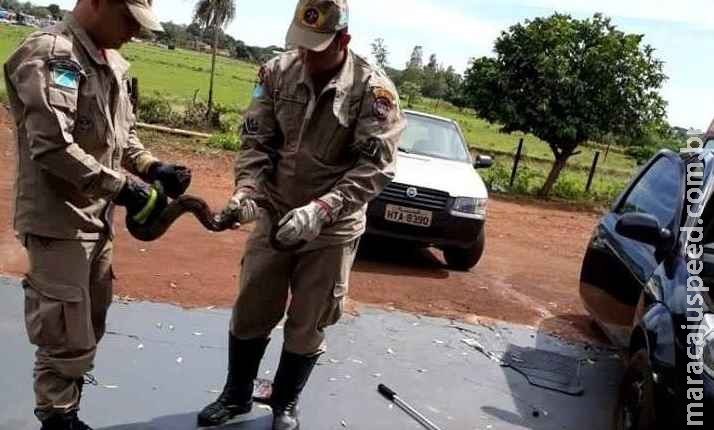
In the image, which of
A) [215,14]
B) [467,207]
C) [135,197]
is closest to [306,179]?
[135,197]

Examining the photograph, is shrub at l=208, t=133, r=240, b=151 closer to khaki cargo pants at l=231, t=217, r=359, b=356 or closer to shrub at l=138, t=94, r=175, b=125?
shrub at l=138, t=94, r=175, b=125

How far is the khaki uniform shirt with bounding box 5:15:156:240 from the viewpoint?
7.60ft

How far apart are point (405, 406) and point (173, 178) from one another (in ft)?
5.36

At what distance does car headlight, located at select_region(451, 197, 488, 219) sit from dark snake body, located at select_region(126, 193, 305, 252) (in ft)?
12.5

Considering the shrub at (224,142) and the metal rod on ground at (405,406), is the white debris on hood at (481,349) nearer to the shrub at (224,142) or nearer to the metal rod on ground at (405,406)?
the metal rod on ground at (405,406)

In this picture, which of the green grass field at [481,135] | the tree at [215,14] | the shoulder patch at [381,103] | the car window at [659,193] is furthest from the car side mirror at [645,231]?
the tree at [215,14]

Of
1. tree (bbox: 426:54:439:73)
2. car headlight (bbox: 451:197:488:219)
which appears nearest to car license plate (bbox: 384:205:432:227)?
car headlight (bbox: 451:197:488:219)

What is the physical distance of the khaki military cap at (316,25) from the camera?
2793 mm

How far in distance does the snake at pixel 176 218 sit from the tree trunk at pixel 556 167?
11180mm

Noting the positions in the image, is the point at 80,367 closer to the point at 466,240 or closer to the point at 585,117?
the point at 466,240

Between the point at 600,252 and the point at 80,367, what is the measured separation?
3220mm

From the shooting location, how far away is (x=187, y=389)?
11.3ft

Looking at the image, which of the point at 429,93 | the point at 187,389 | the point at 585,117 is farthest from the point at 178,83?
the point at 187,389

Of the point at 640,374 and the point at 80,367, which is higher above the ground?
the point at 640,374
